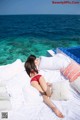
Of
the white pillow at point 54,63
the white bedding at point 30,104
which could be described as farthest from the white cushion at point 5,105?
the white pillow at point 54,63

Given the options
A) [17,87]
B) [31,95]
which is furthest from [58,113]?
[17,87]

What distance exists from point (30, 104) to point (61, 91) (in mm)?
593

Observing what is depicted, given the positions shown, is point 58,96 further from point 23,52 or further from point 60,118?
point 23,52

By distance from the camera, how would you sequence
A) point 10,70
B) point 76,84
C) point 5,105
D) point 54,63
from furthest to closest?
point 54,63 < point 10,70 < point 76,84 < point 5,105

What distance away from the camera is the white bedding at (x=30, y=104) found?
3373 millimetres

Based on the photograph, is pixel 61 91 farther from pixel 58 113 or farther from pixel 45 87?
pixel 58 113

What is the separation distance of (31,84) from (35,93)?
29 cm

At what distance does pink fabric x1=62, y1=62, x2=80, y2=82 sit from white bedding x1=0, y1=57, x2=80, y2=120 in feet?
1.31

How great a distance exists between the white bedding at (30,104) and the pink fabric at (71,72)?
0.40 m

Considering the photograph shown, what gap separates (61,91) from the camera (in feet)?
13.0

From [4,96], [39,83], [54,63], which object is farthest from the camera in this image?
[54,63]

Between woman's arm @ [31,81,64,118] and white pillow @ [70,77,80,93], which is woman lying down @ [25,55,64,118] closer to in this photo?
woman's arm @ [31,81,64,118]

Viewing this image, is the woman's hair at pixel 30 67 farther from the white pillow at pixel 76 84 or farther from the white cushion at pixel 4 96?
the white cushion at pixel 4 96

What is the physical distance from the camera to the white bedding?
133 inches
